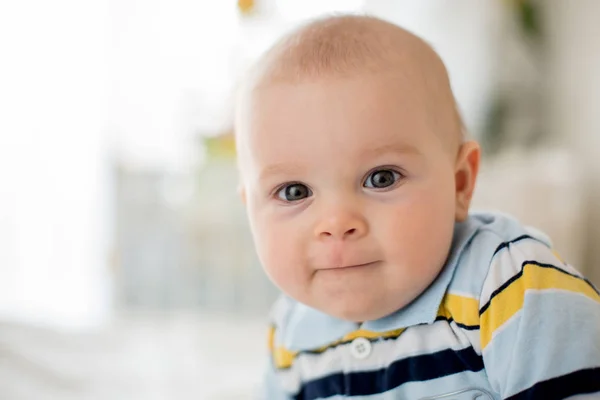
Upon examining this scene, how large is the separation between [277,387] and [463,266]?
1.23 ft

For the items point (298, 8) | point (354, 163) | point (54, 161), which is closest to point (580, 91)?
point (298, 8)

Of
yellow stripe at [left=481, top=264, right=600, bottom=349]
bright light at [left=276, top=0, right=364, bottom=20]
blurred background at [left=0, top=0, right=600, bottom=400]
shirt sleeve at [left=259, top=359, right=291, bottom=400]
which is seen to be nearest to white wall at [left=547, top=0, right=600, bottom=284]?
blurred background at [left=0, top=0, right=600, bottom=400]

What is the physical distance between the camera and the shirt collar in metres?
0.85

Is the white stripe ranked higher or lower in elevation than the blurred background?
lower

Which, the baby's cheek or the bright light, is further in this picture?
the bright light

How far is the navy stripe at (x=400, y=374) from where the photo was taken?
2.69ft

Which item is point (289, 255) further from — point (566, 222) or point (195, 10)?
point (195, 10)

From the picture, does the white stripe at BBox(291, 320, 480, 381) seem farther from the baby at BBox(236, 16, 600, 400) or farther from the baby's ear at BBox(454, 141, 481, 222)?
the baby's ear at BBox(454, 141, 481, 222)

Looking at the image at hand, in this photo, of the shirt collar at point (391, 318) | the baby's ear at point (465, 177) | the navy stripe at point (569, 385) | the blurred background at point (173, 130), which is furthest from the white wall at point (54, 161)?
the navy stripe at point (569, 385)

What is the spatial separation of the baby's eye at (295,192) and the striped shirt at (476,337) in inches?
7.6

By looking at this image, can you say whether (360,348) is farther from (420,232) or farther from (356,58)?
(356,58)

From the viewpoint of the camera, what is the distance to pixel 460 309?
832mm

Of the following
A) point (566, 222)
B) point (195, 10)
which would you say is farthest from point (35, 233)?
point (566, 222)

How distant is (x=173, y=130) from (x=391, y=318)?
218cm
